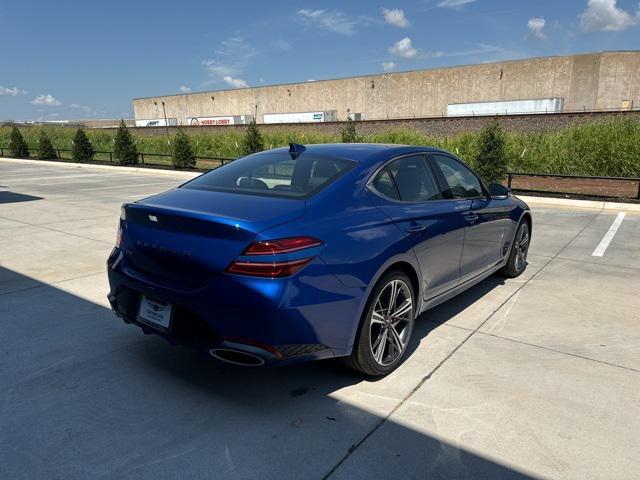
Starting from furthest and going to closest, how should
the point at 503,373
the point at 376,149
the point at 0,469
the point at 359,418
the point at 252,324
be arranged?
the point at 376,149, the point at 503,373, the point at 359,418, the point at 252,324, the point at 0,469

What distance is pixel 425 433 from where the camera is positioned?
269 cm

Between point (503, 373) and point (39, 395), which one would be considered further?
point (503, 373)

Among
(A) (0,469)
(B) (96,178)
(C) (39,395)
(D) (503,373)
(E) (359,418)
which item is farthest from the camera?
(B) (96,178)

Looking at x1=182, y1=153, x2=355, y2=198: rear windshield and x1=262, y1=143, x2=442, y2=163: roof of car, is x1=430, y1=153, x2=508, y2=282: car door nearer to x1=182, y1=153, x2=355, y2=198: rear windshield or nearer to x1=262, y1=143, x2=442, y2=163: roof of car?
x1=262, y1=143, x2=442, y2=163: roof of car

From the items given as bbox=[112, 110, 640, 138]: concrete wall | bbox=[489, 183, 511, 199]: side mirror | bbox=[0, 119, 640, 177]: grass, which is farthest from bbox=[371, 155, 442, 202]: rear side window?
bbox=[112, 110, 640, 138]: concrete wall

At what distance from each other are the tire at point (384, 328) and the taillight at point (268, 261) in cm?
70

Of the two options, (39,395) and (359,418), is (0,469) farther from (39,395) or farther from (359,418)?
(359,418)

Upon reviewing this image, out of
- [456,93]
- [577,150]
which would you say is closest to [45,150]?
[577,150]

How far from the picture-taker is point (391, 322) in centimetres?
334

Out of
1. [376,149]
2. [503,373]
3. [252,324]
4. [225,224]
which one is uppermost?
[376,149]

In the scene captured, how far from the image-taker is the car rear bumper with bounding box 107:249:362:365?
2.57m

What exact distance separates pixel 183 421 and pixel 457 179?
3055 mm

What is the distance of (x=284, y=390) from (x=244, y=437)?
1.79 ft

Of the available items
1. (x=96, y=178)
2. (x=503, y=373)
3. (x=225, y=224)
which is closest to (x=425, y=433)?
(x=503, y=373)
